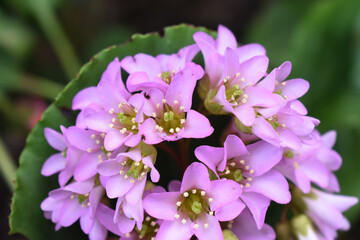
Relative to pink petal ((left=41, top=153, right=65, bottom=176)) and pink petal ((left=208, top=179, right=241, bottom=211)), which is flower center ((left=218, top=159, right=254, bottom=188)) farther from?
pink petal ((left=41, top=153, right=65, bottom=176))

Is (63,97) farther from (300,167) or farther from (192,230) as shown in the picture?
(300,167)

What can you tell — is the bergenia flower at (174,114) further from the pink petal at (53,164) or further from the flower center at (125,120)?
the pink petal at (53,164)

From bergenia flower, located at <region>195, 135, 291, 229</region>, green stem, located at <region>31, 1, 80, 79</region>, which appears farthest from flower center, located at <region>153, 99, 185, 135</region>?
green stem, located at <region>31, 1, 80, 79</region>

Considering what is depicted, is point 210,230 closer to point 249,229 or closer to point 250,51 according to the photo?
point 249,229

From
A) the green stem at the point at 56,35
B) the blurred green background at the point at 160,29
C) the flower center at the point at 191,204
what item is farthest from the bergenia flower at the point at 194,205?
the green stem at the point at 56,35

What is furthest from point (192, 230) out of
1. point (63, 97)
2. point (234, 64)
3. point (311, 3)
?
point (311, 3)

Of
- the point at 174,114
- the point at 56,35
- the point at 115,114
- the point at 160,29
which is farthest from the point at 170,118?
the point at 160,29
